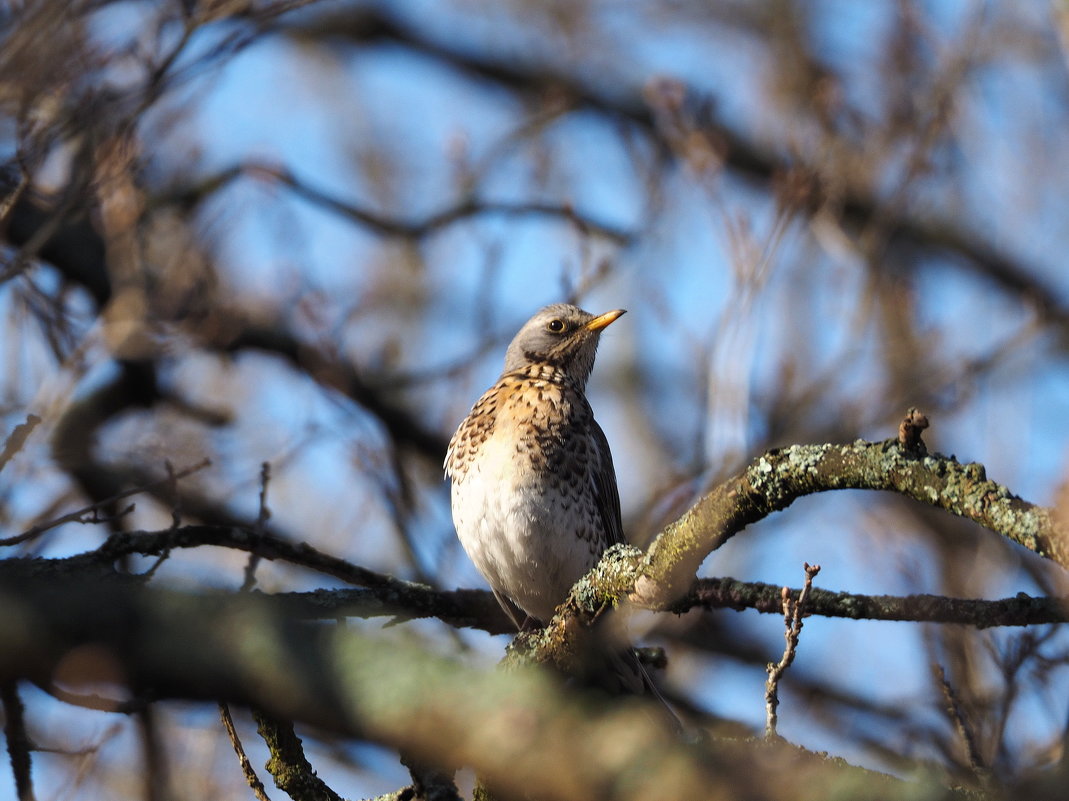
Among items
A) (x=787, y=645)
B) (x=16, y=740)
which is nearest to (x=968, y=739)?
(x=787, y=645)

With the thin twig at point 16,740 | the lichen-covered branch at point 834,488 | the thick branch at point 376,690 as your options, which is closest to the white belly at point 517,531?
the lichen-covered branch at point 834,488

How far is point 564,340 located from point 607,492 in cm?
129

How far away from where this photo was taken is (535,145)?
8.69 metres

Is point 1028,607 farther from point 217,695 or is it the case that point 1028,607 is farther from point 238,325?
point 238,325

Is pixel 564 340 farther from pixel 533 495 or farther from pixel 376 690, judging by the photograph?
pixel 376 690

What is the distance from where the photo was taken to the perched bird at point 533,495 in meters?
5.67

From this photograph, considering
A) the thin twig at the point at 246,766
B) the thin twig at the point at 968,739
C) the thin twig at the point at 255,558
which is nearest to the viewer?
the thin twig at the point at 246,766

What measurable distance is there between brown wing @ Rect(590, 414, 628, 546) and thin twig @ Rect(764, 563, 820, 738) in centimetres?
218

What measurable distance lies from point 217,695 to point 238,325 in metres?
3.87

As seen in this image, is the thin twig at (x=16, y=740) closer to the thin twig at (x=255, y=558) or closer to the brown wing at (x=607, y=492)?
the thin twig at (x=255, y=558)

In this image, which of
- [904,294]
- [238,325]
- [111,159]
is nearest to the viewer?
[111,159]

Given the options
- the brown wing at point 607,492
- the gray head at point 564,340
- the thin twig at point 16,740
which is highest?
the gray head at point 564,340

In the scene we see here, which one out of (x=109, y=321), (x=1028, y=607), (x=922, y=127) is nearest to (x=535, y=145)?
(x=922, y=127)

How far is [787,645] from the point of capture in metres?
3.51
